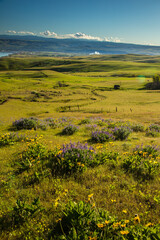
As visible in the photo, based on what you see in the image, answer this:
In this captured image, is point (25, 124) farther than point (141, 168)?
Yes

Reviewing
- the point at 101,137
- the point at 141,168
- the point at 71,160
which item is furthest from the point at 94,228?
the point at 101,137

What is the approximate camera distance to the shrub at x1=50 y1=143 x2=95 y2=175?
23.2 feet

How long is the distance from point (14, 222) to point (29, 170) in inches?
110

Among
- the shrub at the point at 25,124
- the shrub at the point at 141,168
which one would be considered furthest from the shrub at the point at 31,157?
the shrub at the point at 25,124

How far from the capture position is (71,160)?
24.2ft

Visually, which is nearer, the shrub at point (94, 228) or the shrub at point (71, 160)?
the shrub at point (94, 228)

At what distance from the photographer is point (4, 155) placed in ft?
29.6

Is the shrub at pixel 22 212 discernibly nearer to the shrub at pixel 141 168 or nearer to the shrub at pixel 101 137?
the shrub at pixel 141 168

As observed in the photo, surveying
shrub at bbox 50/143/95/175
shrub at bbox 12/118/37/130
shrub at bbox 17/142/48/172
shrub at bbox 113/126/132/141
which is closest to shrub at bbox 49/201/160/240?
shrub at bbox 50/143/95/175

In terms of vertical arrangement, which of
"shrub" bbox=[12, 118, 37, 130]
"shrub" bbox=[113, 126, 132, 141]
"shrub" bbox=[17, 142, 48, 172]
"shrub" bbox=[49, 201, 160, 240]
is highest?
"shrub" bbox=[49, 201, 160, 240]

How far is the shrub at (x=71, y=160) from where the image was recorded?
23.2 ft

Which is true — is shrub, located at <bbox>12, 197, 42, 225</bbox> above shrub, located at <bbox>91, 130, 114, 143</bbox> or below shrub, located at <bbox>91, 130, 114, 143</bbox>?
above

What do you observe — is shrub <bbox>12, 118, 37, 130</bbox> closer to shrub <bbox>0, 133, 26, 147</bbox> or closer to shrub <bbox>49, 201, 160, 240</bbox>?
shrub <bbox>0, 133, 26, 147</bbox>

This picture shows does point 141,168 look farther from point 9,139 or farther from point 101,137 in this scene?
point 9,139
